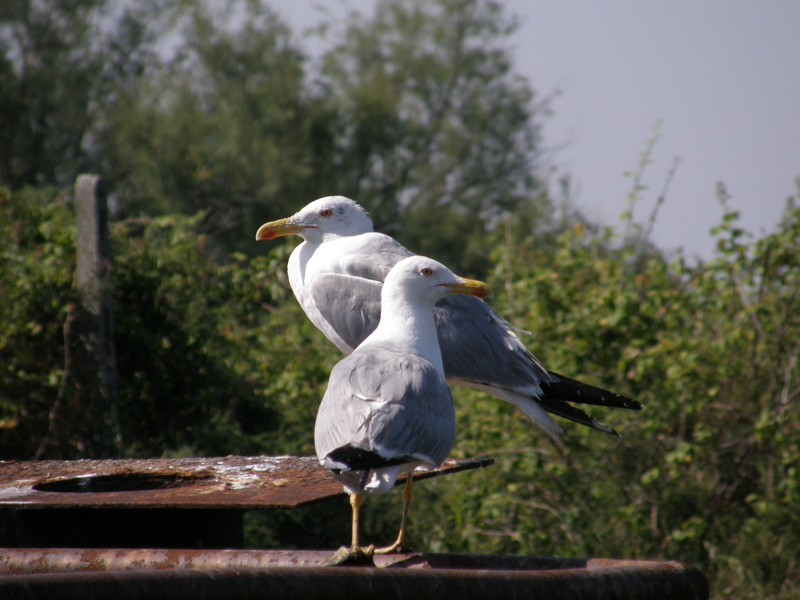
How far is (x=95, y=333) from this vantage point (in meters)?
4.91

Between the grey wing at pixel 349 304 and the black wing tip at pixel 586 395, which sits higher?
the grey wing at pixel 349 304

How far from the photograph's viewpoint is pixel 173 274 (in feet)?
17.8

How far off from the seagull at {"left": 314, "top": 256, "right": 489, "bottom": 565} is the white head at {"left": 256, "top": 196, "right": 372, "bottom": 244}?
1431 mm

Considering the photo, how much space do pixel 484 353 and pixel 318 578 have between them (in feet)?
8.17

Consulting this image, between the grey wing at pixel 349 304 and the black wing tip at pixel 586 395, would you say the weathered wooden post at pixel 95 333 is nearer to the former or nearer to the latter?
the grey wing at pixel 349 304

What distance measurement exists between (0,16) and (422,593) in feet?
46.3

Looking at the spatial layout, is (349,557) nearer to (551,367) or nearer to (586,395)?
(586,395)

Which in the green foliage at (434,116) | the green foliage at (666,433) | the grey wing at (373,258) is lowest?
the green foliage at (666,433)

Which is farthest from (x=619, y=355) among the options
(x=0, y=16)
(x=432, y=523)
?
(x=0, y=16)

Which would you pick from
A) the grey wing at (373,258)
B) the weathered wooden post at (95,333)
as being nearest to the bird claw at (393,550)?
the grey wing at (373,258)

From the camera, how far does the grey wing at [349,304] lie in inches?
142

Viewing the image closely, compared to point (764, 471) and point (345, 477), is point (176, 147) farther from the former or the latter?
point (345, 477)

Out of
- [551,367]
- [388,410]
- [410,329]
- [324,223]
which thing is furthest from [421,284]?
[551,367]

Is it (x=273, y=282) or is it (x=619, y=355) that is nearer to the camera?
(x=619, y=355)
